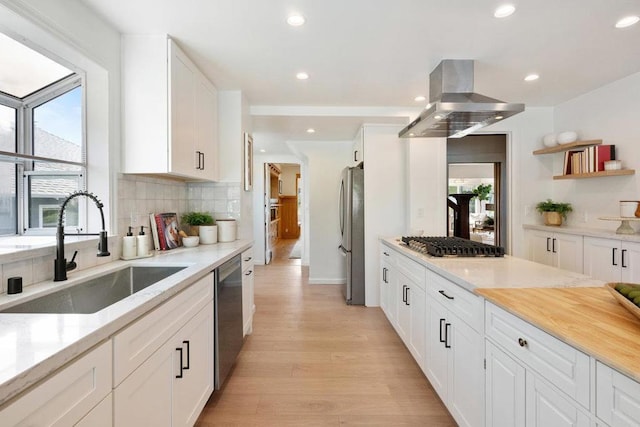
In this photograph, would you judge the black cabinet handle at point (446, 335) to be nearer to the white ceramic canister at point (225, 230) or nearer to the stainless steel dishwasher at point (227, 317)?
the stainless steel dishwasher at point (227, 317)

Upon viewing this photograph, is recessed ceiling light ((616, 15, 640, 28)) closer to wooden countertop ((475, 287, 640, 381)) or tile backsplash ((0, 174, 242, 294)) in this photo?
wooden countertop ((475, 287, 640, 381))

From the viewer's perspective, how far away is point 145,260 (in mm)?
1924

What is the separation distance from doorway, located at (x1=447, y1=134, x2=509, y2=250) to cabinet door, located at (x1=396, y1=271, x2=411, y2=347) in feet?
5.82

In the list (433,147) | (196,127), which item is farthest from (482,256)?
(196,127)

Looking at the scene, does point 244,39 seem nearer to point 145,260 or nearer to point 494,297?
point 145,260

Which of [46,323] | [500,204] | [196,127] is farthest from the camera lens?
[500,204]

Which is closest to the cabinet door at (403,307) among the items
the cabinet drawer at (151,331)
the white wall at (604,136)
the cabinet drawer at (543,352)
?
the cabinet drawer at (543,352)

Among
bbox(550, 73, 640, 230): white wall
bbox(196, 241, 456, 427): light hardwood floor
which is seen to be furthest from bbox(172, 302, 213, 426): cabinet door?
A: bbox(550, 73, 640, 230): white wall

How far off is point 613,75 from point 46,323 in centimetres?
428

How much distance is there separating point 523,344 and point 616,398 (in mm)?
331

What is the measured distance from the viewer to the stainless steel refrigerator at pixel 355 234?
3.80 metres

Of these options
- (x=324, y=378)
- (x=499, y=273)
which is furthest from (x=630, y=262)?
(x=324, y=378)

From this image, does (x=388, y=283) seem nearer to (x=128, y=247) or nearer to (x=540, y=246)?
(x=540, y=246)

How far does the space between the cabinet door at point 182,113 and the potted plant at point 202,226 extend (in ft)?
1.67
